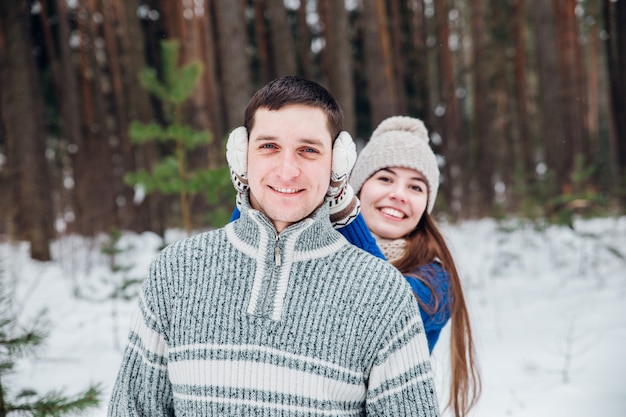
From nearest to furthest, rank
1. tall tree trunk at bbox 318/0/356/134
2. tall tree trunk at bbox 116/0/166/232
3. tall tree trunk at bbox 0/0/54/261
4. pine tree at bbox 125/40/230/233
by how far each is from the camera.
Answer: pine tree at bbox 125/40/230/233, tall tree trunk at bbox 0/0/54/261, tall tree trunk at bbox 318/0/356/134, tall tree trunk at bbox 116/0/166/232

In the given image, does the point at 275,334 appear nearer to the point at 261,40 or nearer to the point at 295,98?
the point at 295,98

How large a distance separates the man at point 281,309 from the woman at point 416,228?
0.87 meters

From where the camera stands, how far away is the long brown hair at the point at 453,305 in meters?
2.23

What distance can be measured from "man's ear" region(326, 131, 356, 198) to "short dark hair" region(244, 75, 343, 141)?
0.04m

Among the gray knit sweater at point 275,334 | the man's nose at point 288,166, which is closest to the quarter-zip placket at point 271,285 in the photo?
the gray knit sweater at point 275,334

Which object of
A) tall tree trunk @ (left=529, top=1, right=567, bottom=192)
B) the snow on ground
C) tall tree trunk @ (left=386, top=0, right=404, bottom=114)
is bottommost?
the snow on ground

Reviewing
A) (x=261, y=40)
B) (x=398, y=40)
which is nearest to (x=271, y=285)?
(x=398, y=40)

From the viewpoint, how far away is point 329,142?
139cm

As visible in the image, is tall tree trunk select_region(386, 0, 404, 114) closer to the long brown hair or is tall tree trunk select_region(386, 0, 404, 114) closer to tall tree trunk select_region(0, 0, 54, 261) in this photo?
tall tree trunk select_region(0, 0, 54, 261)

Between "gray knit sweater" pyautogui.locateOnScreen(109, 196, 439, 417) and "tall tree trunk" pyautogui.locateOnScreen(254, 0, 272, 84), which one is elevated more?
"tall tree trunk" pyautogui.locateOnScreen(254, 0, 272, 84)

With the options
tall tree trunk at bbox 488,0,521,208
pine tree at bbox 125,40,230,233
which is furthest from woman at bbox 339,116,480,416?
tall tree trunk at bbox 488,0,521,208

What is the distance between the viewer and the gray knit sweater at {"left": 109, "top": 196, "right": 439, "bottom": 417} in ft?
4.21

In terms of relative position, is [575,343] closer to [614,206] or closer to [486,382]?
[486,382]

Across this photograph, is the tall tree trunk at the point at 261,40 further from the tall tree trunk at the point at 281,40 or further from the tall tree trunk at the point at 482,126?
the tall tree trunk at the point at 482,126
